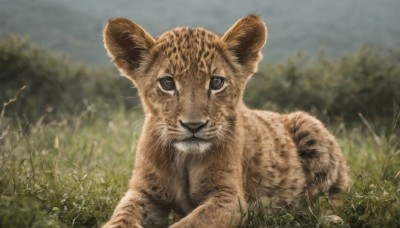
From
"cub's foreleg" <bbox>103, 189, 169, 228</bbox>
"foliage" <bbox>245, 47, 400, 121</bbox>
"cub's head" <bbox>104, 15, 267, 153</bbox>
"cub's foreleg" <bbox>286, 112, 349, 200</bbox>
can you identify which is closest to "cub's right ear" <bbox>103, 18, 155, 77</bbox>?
"cub's head" <bbox>104, 15, 267, 153</bbox>

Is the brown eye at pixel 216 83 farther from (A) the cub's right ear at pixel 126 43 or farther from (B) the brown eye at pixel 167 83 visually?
(A) the cub's right ear at pixel 126 43

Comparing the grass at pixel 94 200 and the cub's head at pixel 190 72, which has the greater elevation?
the cub's head at pixel 190 72

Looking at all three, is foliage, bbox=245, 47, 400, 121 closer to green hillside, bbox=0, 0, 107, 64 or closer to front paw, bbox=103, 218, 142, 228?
front paw, bbox=103, 218, 142, 228

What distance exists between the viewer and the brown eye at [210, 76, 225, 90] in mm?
5266

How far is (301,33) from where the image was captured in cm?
3556

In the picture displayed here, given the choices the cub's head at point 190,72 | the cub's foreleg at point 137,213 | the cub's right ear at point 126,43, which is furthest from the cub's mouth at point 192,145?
the cub's right ear at point 126,43

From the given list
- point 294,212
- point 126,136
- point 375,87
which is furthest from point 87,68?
point 294,212

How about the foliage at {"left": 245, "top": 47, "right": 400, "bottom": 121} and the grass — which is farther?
the foliage at {"left": 245, "top": 47, "right": 400, "bottom": 121}

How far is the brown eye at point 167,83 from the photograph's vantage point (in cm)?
523

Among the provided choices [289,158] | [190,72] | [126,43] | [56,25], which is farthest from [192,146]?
[56,25]

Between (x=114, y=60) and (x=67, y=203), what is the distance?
1.55 meters

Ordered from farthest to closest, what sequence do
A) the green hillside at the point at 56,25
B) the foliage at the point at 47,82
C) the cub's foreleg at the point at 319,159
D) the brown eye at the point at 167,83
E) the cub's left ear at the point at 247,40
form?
1. the green hillside at the point at 56,25
2. the foliage at the point at 47,82
3. the cub's foreleg at the point at 319,159
4. the cub's left ear at the point at 247,40
5. the brown eye at the point at 167,83

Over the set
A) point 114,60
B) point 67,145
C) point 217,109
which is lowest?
point 67,145

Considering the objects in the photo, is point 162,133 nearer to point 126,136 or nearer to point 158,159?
point 158,159
